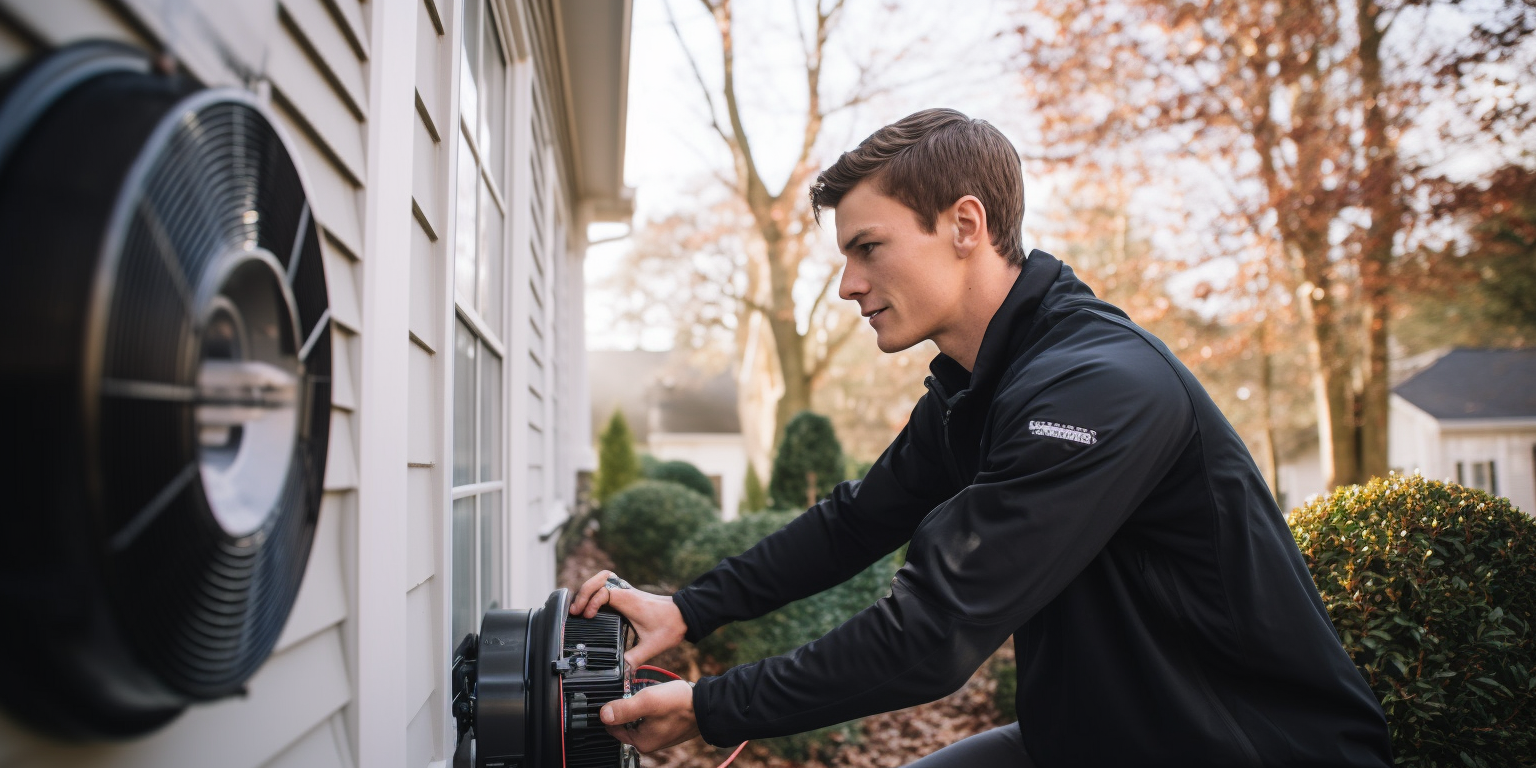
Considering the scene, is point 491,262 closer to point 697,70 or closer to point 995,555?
point 995,555

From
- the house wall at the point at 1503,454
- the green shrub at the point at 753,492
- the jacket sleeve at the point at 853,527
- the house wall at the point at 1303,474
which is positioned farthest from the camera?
the house wall at the point at 1303,474

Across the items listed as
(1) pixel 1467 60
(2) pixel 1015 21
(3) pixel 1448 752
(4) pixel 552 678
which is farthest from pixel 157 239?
(2) pixel 1015 21

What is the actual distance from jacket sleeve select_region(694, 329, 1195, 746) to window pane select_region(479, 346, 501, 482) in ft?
5.33

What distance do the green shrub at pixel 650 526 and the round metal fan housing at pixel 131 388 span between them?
7877 millimetres

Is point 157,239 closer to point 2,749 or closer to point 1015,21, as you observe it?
point 2,749

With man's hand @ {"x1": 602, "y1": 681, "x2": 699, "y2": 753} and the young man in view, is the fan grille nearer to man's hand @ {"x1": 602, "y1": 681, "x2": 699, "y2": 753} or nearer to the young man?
man's hand @ {"x1": 602, "y1": 681, "x2": 699, "y2": 753}

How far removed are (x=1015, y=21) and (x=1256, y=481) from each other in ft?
35.9

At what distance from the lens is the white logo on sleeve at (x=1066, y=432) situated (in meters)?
1.54

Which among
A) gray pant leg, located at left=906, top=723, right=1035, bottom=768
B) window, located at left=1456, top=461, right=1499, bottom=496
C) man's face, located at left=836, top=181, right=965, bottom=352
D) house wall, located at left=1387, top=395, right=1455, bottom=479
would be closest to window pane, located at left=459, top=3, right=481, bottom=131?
man's face, located at left=836, top=181, right=965, bottom=352

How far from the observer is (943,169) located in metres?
2.02

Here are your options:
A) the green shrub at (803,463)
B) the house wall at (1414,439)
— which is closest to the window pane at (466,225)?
the green shrub at (803,463)

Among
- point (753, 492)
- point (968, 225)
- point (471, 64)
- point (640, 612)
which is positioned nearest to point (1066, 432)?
point (968, 225)

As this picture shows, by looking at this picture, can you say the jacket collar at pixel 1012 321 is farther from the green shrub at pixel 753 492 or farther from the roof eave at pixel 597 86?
the green shrub at pixel 753 492

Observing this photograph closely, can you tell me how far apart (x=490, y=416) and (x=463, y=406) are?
2.20 feet
